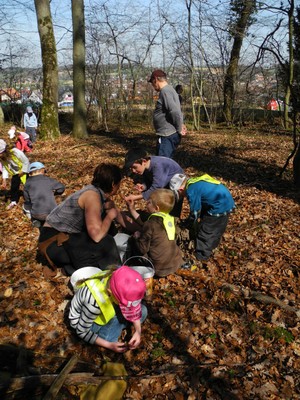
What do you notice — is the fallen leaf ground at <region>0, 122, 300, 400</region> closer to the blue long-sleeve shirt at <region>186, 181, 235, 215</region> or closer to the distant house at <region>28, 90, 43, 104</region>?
the blue long-sleeve shirt at <region>186, 181, 235, 215</region>

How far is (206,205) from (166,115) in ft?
6.72

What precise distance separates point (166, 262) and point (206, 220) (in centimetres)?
84

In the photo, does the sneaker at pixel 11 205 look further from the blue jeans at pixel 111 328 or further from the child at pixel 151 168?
the blue jeans at pixel 111 328

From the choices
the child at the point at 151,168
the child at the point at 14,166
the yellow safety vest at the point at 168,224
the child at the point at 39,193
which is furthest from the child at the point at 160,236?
the child at the point at 14,166

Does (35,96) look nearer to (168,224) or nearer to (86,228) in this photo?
(86,228)

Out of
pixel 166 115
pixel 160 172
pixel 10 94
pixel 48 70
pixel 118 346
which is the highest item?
pixel 48 70

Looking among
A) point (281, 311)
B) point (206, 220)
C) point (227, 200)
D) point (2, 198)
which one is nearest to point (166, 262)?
point (206, 220)

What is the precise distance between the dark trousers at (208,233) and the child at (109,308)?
148 cm

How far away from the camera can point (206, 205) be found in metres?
4.25

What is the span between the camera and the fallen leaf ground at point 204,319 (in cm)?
281

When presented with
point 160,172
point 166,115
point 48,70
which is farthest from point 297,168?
point 48,70

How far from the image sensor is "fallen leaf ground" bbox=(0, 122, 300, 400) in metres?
2.81

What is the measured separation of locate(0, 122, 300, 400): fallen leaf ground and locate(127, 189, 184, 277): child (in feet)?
1.00

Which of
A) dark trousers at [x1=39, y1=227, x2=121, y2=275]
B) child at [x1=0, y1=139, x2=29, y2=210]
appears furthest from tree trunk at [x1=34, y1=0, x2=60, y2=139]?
dark trousers at [x1=39, y1=227, x2=121, y2=275]
